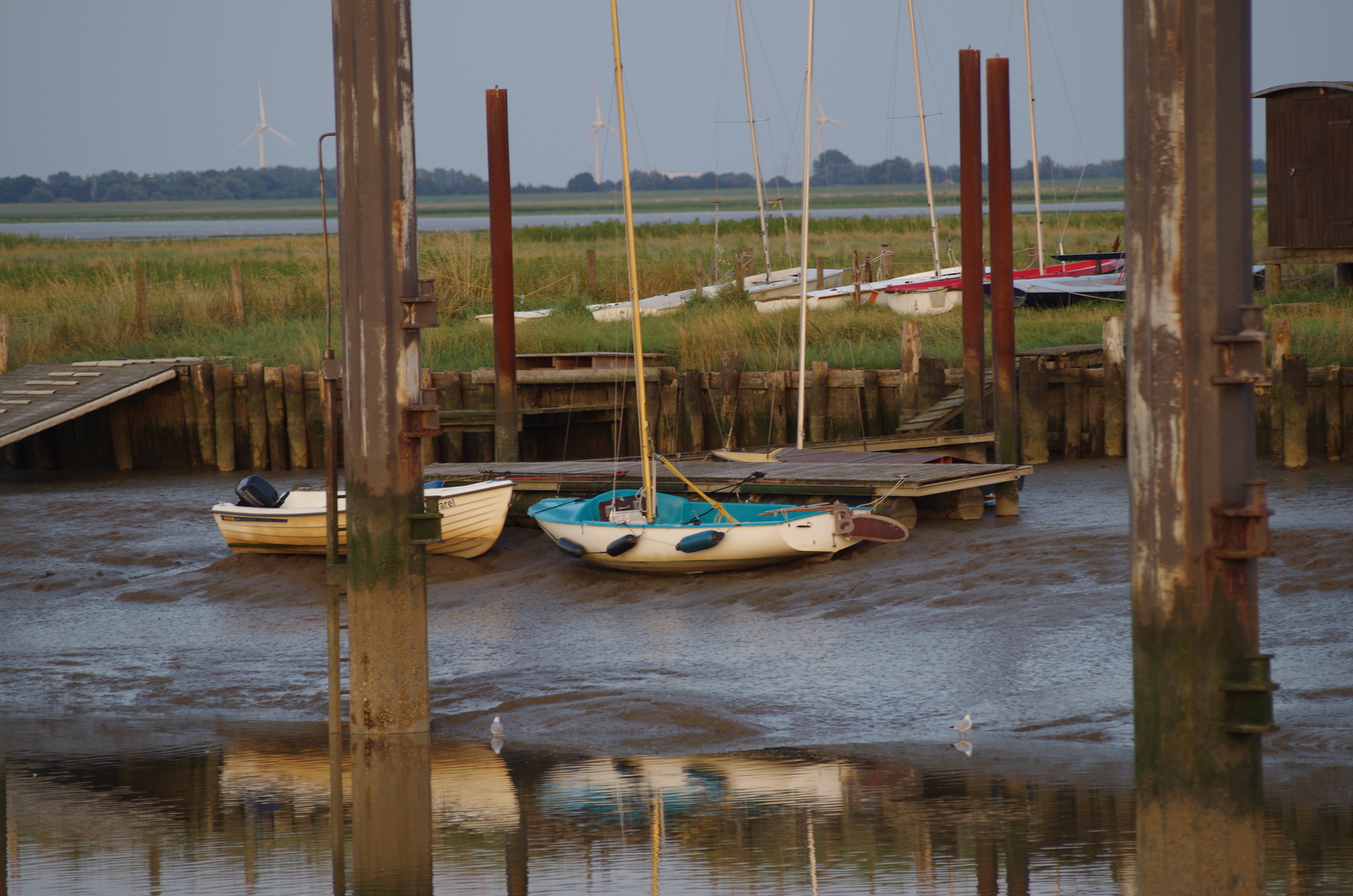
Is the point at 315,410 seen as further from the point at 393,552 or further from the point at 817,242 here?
the point at 817,242

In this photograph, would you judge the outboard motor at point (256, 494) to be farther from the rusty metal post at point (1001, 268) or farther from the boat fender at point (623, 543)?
the rusty metal post at point (1001, 268)

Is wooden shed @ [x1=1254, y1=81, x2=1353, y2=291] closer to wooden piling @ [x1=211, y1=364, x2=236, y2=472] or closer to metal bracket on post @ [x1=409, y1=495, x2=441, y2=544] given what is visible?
wooden piling @ [x1=211, y1=364, x2=236, y2=472]

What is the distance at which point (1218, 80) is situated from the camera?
4930mm

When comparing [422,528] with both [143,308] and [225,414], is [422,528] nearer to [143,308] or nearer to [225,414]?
[225,414]

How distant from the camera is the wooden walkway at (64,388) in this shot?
2148cm

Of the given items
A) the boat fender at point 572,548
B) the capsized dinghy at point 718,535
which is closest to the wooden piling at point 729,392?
the capsized dinghy at point 718,535

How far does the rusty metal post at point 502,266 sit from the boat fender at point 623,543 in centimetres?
545

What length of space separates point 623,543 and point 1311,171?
19.9 m

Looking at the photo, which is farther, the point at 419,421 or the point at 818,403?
the point at 818,403

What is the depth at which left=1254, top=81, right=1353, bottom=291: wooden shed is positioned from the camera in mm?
28078

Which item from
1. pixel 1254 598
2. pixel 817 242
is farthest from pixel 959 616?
pixel 817 242

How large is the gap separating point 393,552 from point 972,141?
47.2 ft

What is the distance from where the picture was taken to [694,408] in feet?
73.0

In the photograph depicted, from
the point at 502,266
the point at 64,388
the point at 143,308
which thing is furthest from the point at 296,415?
the point at 143,308
